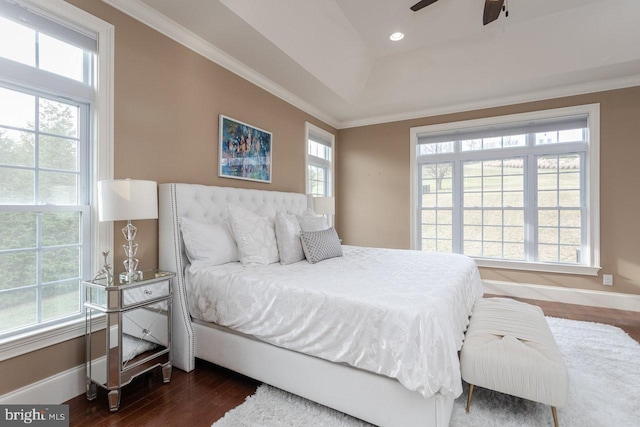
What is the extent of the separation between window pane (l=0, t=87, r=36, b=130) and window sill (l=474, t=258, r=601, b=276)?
5.04 m

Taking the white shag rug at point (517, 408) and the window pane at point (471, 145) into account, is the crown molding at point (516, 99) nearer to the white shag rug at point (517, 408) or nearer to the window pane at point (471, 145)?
the window pane at point (471, 145)

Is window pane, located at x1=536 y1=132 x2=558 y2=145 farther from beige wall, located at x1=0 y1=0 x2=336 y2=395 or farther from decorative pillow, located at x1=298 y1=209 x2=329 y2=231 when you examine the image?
beige wall, located at x1=0 y1=0 x2=336 y2=395

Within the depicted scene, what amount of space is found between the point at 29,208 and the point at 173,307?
1096mm


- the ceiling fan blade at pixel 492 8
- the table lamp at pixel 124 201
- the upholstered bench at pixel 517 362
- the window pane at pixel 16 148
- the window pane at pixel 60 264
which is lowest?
the upholstered bench at pixel 517 362

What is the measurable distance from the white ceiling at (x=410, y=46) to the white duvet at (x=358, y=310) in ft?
6.80

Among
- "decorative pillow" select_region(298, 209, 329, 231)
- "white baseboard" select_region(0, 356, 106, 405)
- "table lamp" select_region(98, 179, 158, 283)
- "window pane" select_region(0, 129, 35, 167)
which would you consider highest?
"window pane" select_region(0, 129, 35, 167)

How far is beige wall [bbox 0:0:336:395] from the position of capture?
1964 mm

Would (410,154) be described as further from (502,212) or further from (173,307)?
(173,307)

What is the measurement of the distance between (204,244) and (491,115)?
14.0ft

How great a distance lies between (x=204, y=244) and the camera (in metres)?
2.45

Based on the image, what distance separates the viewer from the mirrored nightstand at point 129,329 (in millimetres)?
1789

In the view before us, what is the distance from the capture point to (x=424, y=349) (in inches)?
55.1

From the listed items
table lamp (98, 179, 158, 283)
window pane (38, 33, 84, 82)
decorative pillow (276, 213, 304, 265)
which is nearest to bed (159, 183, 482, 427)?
decorative pillow (276, 213, 304, 265)

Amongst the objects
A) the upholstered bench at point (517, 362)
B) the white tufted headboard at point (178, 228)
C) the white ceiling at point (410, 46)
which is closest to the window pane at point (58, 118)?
the white tufted headboard at point (178, 228)
